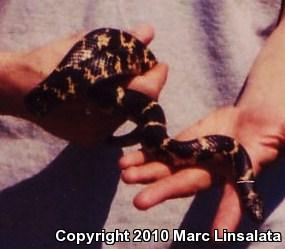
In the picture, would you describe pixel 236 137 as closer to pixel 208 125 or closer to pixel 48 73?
pixel 208 125

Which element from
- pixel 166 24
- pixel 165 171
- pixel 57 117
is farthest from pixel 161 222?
pixel 166 24

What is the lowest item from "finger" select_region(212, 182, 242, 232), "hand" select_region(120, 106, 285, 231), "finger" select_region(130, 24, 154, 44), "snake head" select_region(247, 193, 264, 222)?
"snake head" select_region(247, 193, 264, 222)

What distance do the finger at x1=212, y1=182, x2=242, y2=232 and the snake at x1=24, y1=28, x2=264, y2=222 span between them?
0.12ft

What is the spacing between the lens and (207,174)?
2.82 metres

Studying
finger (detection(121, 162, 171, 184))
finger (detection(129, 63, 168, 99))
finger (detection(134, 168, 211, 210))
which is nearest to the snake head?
finger (detection(134, 168, 211, 210))

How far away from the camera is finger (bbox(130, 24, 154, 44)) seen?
2891 mm

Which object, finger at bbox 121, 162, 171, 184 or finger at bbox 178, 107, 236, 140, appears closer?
finger at bbox 121, 162, 171, 184

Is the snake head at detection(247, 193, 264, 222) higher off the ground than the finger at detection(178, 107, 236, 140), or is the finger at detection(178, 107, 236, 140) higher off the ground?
the finger at detection(178, 107, 236, 140)

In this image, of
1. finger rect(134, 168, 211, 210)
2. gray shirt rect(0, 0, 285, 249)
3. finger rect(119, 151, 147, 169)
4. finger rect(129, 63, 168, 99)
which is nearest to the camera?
finger rect(134, 168, 211, 210)

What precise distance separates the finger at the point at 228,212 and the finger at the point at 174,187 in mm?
84

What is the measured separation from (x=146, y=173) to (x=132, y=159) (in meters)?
0.07

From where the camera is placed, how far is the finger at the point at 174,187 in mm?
2609

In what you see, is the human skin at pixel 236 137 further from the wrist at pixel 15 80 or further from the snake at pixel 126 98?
the wrist at pixel 15 80

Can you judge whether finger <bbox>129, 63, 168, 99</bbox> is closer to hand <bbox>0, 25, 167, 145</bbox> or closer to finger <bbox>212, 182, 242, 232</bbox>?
hand <bbox>0, 25, 167, 145</bbox>
